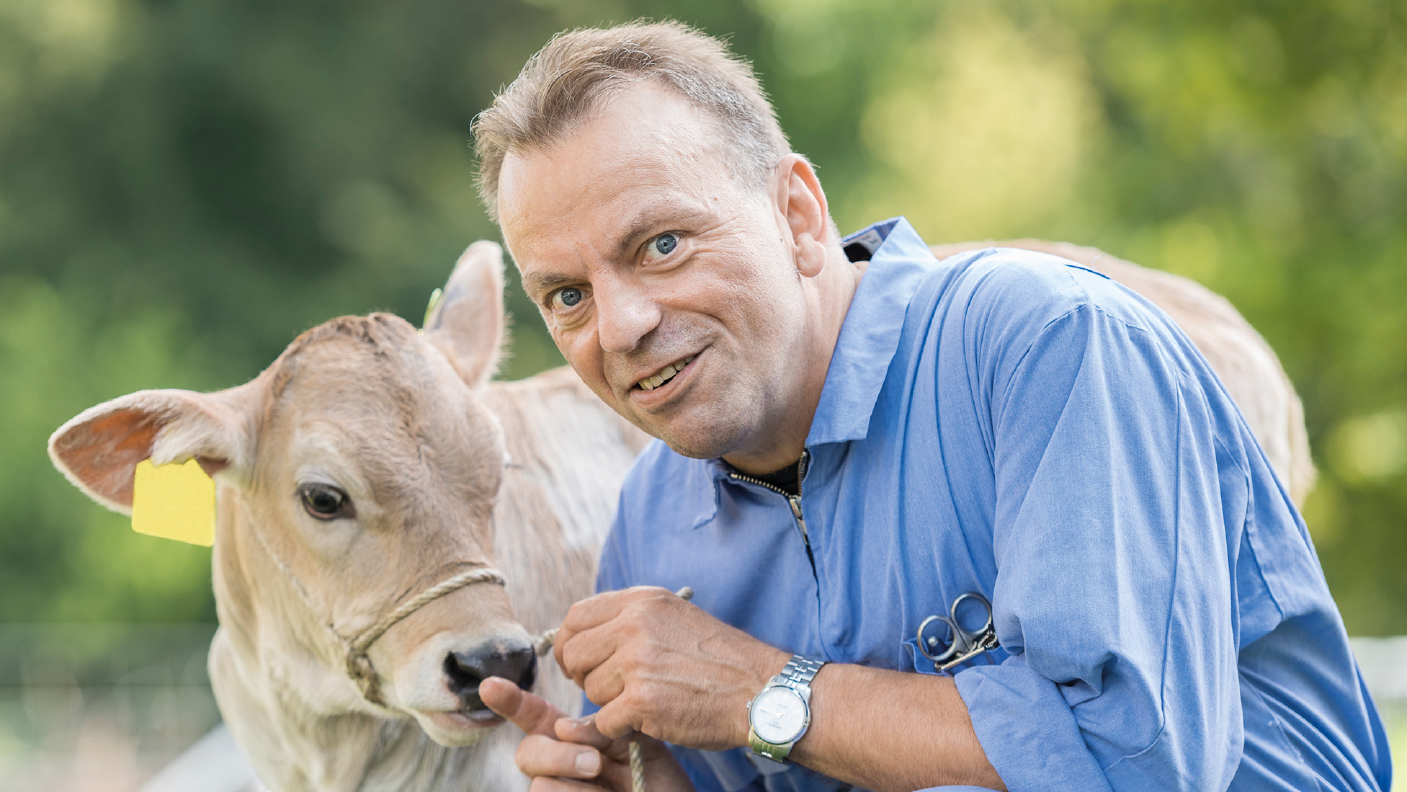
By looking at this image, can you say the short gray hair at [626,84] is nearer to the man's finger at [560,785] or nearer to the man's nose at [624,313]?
the man's nose at [624,313]

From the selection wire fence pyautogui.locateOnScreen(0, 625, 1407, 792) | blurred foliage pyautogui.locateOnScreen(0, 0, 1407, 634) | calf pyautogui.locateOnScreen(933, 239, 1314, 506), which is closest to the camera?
calf pyautogui.locateOnScreen(933, 239, 1314, 506)

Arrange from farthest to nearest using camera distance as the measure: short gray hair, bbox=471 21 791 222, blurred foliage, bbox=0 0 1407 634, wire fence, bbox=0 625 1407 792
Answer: blurred foliage, bbox=0 0 1407 634, wire fence, bbox=0 625 1407 792, short gray hair, bbox=471 21 791 222

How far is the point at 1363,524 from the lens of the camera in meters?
9.16

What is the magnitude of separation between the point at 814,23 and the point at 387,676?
11697mm

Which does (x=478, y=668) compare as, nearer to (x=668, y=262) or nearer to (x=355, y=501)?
(x=355, y=501)

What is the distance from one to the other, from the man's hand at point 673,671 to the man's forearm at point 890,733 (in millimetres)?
126

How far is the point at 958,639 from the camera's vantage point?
6.39 ft

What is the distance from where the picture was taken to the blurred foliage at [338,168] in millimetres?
10664

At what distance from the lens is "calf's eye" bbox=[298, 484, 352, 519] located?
2613mm

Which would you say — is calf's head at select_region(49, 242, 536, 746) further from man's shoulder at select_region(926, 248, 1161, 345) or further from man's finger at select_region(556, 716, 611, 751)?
man's shoulder at select_region(926, 248, 1161, 345)

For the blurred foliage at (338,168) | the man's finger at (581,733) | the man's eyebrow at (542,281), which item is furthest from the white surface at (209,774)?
the blurred foliage at (338,168)

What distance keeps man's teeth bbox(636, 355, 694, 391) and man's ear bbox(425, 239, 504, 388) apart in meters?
1.12

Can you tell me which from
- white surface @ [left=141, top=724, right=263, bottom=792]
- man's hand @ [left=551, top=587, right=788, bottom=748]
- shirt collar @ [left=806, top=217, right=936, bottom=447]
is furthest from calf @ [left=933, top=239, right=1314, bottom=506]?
white surface @ [left=141, top=724, right=263, bottom=792]

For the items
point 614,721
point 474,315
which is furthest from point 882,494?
point 474,315
